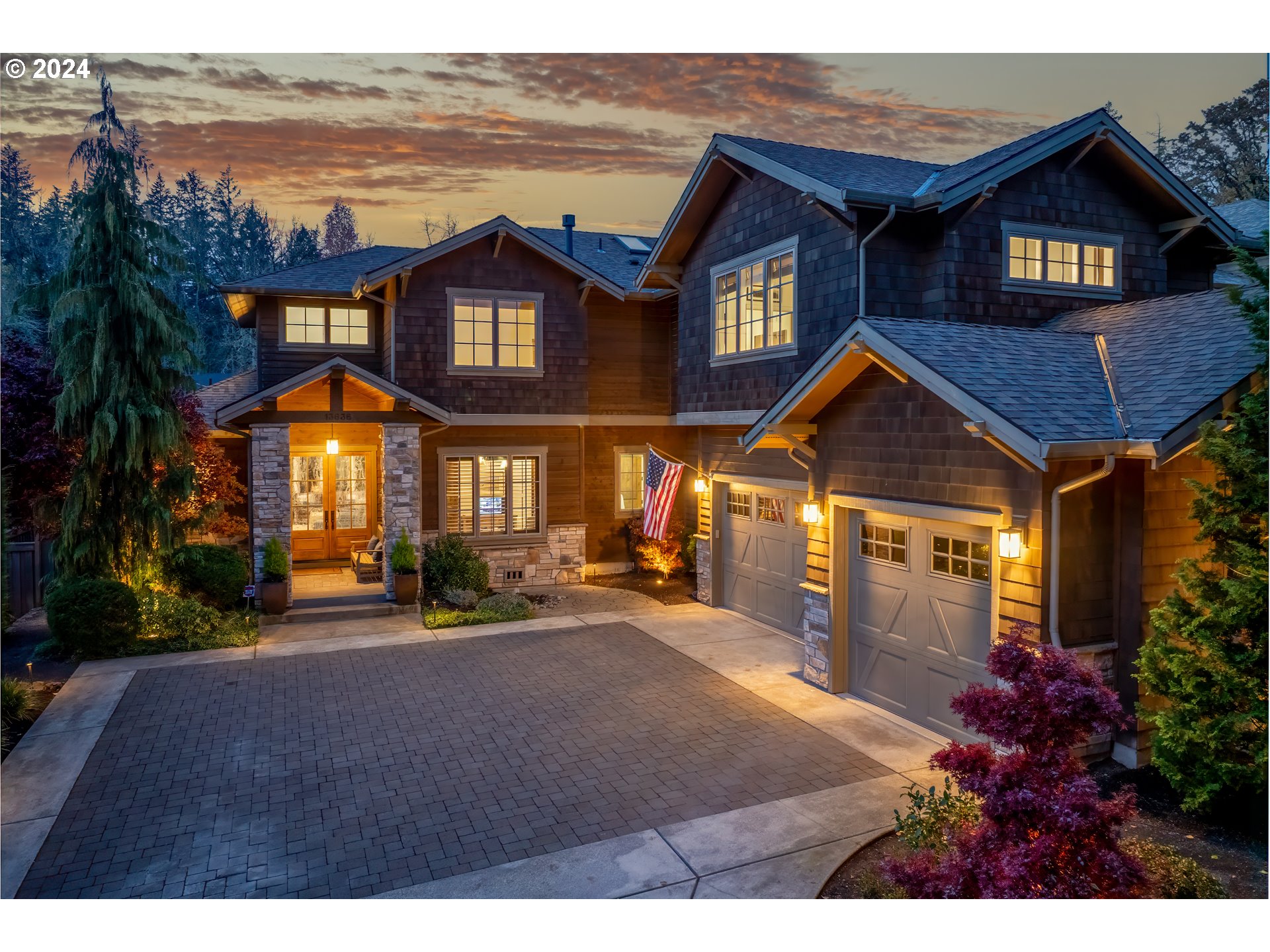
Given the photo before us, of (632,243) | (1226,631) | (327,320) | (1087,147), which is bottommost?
(1226,631)

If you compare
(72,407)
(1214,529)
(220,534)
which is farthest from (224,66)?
(220,534)

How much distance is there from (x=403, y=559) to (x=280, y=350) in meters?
5.23

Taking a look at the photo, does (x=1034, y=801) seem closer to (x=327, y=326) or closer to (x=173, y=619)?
(x=173, y=619)

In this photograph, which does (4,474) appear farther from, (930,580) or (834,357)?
(930,580)

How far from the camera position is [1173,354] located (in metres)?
7.95

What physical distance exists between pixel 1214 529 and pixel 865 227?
5.71 m

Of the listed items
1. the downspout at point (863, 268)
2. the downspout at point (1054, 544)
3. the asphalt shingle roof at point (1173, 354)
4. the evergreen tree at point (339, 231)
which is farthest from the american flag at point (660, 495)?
the evergreen tree at point (339, 231)

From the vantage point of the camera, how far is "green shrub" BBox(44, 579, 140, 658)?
442 inches

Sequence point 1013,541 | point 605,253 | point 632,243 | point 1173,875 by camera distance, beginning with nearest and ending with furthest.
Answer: point 1173,875 < point 1013,541 < point 605,253 < point 632,243

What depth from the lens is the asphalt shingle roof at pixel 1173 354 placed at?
22.8ft

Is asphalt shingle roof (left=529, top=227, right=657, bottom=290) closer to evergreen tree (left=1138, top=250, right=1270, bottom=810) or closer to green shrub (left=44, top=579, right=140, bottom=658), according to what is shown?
green shrub (left=44, top=579, right=140, bottom=658)

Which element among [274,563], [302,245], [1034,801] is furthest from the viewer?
[302,245]

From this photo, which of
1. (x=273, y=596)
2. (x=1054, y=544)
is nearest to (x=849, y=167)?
(x=1054, y=544)

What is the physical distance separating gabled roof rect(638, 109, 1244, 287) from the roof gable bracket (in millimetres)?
2840
